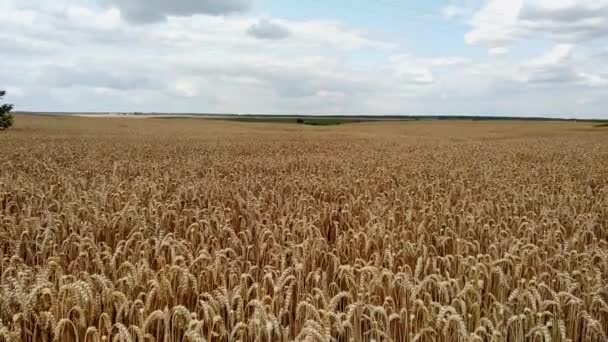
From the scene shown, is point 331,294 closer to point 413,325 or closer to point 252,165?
point 413,325

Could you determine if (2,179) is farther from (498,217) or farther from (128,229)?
(498,217)

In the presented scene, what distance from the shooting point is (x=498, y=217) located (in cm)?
636

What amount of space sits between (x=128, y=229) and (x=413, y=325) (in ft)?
11.9

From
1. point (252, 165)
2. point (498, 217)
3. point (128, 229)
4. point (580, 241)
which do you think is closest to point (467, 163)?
point (252, 165)

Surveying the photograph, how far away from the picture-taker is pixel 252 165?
13.0 meters

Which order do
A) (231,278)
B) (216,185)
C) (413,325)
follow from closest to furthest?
(413,325) → (231,278) → (216,185)

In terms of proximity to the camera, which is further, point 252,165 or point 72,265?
point 252,165

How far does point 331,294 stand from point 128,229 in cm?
281

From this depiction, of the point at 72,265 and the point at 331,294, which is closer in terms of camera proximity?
the point at 331,294

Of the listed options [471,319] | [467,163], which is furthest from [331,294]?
[467,163]

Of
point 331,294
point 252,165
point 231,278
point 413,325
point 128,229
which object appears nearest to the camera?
point 413,325

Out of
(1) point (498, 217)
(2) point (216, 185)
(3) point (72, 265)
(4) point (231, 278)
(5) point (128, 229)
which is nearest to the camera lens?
(4) point (231, 278)

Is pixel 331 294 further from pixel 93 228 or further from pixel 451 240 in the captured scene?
pixel 93 228

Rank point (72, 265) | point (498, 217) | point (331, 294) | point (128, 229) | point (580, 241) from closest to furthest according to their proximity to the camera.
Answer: point (331, 294) → point (72, 265) → point (580, 241) → point (128, 229) → point (498, 217)
